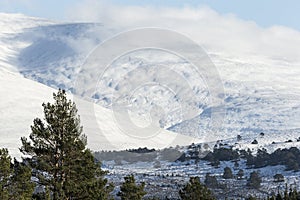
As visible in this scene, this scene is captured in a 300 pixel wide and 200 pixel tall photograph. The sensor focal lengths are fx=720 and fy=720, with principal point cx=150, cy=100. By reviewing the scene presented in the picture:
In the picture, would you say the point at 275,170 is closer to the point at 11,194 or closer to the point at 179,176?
the point at 179,176

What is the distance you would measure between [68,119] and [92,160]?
295 inches

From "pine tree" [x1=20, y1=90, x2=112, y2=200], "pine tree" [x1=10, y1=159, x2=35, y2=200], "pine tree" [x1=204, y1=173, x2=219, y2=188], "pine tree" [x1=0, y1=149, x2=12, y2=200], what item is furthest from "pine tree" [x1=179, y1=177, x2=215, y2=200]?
"pine tree" [x1=204, y1=173, x2=219, y2=188]

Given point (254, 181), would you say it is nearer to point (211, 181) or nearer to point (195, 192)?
point (211, 181)

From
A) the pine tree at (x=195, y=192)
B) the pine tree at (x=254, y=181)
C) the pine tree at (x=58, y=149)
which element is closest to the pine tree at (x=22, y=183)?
the pine tree at (x=58, y=149)

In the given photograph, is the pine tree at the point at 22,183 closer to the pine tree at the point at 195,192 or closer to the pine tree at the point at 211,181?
the pine tree at the point at 195,192

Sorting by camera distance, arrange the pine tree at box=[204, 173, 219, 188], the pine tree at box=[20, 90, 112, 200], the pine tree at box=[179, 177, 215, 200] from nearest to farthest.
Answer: the pine tree at box=[20, 90, 112, 200] < the pine tree at box=[179, 177, 215, 200] < the pine tree at box=[204, 173, 219, 188]

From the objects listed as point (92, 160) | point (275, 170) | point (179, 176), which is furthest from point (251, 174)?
point (92, 160)

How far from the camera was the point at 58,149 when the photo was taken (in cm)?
5316

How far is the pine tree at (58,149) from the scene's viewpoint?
2064 inches

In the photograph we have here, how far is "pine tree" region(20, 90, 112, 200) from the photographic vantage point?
52438 mm

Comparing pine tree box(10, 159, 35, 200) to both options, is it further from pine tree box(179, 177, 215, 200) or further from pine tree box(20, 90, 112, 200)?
pine tree box(179, 177, 215, 200)

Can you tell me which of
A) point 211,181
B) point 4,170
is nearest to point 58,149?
point 4,170

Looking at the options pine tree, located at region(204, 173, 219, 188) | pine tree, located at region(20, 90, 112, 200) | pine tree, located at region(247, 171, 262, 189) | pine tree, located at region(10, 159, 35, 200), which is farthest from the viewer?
pine tree, located at region(204, 173, 219, 188)

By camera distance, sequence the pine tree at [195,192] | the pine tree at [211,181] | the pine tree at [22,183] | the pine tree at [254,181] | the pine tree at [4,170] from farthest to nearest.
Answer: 1. the pine tree at [211,181]
2. the pine tree at [254,181]
3. the pine tree at [195,192]
4. the pine tree at [22,183]
5. the pine tree at [4,170]
